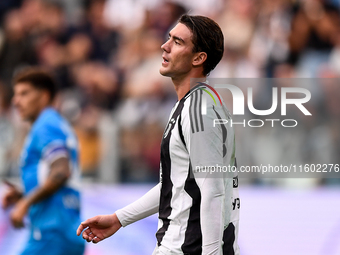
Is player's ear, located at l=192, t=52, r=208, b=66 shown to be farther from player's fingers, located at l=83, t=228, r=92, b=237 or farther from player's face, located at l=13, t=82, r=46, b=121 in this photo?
player's face, located at l=13, t=82, r=46, b=121

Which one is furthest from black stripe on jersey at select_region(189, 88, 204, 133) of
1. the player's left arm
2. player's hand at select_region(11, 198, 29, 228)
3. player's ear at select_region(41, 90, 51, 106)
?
player's ear at select_region(41, 90, 51, 106)

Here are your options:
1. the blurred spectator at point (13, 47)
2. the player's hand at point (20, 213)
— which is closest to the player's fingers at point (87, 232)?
the player's hand at point (20, 213)

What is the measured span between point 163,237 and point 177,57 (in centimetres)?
92

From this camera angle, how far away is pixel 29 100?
4.94 m

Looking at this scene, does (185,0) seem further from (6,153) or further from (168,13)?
(6,153)

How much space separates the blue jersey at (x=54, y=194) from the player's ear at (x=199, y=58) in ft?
6.62

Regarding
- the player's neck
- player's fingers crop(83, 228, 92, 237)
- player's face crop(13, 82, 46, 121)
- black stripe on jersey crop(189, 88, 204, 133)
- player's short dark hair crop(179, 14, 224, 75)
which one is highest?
player's short dark hair crop(179, 14, 224, 75)

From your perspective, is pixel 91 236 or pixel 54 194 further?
pixel 54 194

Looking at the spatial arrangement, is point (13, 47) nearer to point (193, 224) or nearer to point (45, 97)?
point (45, 97)

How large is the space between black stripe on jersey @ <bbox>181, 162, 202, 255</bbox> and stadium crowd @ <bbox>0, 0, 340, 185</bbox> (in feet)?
12.8

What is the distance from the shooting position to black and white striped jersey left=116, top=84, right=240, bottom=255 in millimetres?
2600

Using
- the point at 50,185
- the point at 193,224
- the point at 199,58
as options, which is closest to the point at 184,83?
the point at 199,58

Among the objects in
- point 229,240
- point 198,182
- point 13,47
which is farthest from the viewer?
point 13,47

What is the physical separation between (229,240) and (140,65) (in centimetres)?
646
